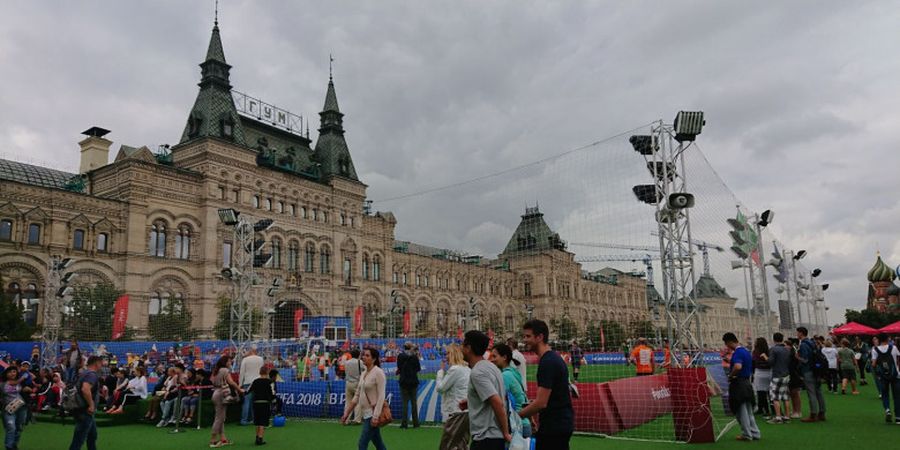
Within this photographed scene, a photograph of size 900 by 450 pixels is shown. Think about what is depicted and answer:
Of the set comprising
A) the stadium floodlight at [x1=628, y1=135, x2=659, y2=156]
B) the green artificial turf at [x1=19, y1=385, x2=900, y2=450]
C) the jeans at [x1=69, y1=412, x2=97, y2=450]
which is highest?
the stadium floodlight at [x1=628, y1=135, x2=659, y2=156]

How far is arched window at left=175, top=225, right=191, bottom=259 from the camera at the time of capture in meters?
40.8

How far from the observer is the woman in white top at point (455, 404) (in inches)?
252

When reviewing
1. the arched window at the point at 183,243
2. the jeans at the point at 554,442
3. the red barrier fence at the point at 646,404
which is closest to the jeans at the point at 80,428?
the jeans at the point at 554,442

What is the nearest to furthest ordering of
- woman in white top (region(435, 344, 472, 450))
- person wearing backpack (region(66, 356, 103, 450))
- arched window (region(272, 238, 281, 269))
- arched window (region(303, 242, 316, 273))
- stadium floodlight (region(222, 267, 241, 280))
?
woman in white top (region(435, 344, 472, 450))
person wearing backpack (region(66, 356, 103, 450))
stadium floodlight (region(222, 267, 241, 280))
arched window (region(272, 238, 281, 269))
arched window (region(303, 242, 316, 273))

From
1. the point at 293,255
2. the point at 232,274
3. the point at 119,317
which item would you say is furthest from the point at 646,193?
the point at 293,255

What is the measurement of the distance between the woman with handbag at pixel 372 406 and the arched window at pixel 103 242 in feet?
116

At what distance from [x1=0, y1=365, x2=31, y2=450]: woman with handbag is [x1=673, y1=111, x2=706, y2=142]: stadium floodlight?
42.1 ft

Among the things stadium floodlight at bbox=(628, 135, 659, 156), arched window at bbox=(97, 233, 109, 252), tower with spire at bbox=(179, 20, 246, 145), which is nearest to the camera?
stadium floodlight at bbox=(628, 135, 659, 156)

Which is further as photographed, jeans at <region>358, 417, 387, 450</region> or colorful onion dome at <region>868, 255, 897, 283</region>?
colorful onion dome at <region>868, 255, 897, 283</region>

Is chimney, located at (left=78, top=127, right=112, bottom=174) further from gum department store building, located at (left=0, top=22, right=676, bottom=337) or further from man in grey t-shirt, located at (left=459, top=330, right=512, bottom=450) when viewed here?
man in grey t-shirt, located at (left=459, top=330, right=512, bottom=450)

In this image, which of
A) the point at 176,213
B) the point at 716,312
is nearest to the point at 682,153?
the point at 716,312

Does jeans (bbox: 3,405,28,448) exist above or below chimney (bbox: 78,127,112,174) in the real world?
below

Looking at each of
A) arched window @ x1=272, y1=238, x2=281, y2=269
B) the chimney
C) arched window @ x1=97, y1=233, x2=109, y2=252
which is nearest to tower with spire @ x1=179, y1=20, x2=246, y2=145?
the chimney

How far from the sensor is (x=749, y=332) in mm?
24500
